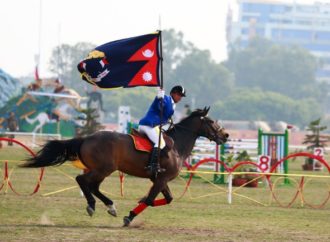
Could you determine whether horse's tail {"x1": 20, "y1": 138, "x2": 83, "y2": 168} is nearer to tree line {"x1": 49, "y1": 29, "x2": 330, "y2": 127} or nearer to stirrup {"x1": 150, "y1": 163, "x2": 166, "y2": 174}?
stirrup {"x1": 150, "y1": 163, "x2": 166, "y2": 174}

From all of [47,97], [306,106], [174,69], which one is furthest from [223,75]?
[47,97]

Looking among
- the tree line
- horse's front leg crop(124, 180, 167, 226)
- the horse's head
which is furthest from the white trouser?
the tree line

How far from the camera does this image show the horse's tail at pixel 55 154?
668 inches

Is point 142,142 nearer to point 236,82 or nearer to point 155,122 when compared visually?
point 155,122

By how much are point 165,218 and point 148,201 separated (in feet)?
4.91

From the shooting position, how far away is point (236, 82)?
163m

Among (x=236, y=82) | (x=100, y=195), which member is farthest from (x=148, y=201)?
(x=236, y=82)

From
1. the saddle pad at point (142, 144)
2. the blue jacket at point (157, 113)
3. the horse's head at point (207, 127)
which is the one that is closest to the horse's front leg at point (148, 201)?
the saddle pad at point (142, 144)

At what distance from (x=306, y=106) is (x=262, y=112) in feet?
28.0

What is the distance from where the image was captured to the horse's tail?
55.7 ft

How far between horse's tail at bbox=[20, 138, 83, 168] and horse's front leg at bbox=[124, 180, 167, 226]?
1.37m

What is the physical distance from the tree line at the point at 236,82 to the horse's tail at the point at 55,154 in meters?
100

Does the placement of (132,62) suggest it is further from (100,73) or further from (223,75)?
(223,75)

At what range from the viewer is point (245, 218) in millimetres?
18875
